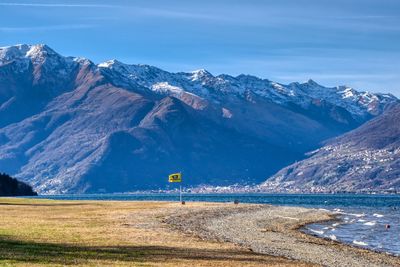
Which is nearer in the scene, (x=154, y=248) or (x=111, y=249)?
(x=111, y=249)

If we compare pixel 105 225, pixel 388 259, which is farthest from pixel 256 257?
pixel 105 225

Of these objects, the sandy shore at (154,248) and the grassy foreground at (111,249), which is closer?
the grassy foreground at (111,249)

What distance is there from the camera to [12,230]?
2286 inches

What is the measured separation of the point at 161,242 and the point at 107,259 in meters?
11.9

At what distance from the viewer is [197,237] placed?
198 ft

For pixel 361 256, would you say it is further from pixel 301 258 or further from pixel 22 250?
pixel 22 250

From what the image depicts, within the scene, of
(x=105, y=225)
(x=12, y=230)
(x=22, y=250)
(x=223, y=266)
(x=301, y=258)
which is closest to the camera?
(x=223, y=266)

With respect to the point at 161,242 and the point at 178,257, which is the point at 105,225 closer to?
the point at 161,242

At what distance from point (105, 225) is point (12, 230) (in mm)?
13110

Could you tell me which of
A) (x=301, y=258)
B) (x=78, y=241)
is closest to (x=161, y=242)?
(x=78, y=241)

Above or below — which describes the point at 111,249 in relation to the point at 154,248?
above

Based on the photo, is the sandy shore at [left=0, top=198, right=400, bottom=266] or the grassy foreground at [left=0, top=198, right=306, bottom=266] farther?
the sandy shore at [left=0, top=198, right=400, bottom=266]

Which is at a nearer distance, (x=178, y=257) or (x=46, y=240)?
(x=178, y=257)

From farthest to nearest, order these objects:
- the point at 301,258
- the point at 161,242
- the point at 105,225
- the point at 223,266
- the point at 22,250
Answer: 1. the point at 105,225
2. the point at 161,242
3. the point at 301,258
4. the point at 22,250
5. the point at 223,266
